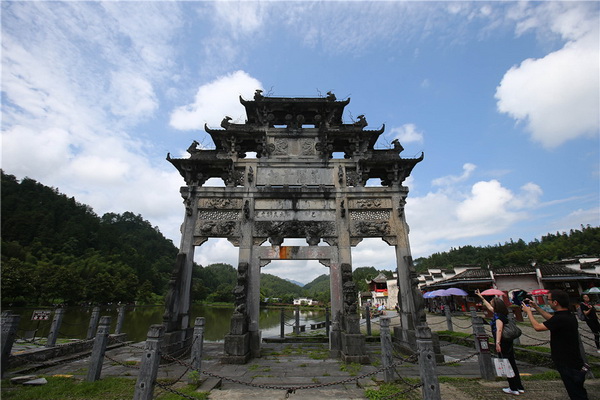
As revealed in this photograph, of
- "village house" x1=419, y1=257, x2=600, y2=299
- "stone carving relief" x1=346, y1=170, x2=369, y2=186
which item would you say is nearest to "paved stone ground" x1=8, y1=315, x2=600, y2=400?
"stone carving relief" x1=346, y1=170, x2=369, y2=186

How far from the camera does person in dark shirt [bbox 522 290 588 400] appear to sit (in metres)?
3.73

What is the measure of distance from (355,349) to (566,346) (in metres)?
5.30

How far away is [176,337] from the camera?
9188 mm

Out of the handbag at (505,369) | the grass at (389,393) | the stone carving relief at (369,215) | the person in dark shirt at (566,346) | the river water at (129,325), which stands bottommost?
the river water at (129,325)

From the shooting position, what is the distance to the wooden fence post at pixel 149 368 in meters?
4.41

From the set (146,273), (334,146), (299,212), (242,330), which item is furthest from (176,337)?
(146,273)

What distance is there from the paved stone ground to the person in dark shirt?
4.97 feet

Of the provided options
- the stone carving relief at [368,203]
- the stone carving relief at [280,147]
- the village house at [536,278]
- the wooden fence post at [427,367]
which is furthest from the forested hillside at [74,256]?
the wooden fence post at [427,367]

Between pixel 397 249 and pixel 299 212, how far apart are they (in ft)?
13.1

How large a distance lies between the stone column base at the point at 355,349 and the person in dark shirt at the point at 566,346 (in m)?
4.89

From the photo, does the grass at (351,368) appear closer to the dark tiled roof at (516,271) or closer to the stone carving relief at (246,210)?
the stone carving relief at (246,210)

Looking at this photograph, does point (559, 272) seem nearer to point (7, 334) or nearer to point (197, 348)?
point (197, 348)

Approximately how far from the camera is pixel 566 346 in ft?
12.7

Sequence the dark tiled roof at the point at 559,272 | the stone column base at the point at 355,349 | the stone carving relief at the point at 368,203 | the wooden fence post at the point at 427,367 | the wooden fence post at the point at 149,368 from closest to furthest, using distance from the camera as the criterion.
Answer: the wooden fence post at the point at 427,367 → the wooden fence post at the point at 149,368 → the stone column base at the point at 355,349 → the stone carving relief at the point at 368,203 → the dark tiled roof at the point at 559,272
